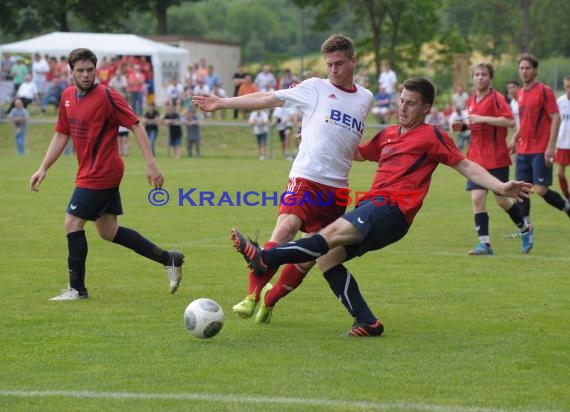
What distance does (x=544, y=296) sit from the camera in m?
9.59

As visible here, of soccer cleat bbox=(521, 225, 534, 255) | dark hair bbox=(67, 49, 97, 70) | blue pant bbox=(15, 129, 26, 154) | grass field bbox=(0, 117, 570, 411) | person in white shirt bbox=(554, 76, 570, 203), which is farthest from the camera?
blue pant bbox=(15, 129, 26, 154)

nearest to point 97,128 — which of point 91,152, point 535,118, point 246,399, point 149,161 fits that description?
point 91,152

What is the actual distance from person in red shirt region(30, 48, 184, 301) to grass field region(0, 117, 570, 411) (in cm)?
59

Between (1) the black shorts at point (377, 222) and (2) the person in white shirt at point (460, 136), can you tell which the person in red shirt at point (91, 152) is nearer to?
(1) the black shorts at point (377, 222)

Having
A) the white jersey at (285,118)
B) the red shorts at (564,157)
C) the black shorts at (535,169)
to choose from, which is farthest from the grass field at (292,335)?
the white jersey at (285,118)

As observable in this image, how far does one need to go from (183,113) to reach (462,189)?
44.3ft

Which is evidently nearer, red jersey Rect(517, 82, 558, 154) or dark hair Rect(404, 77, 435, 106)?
dark hair Rect(404, 77, 435, 106)

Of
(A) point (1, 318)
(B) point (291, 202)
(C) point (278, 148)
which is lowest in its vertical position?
(C) point (278, 148)

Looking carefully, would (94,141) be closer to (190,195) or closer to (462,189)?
(190,195)

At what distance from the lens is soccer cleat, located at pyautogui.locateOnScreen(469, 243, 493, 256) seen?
495 inches

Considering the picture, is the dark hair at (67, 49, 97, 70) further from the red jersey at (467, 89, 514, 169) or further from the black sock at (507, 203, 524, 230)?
the black sock at (507, 203, 524, 230)

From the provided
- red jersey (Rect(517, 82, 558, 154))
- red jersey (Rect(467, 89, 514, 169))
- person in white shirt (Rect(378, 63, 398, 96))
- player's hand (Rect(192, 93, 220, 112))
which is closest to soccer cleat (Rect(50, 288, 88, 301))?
player's hand (Rect(192, 93, 220, 112))

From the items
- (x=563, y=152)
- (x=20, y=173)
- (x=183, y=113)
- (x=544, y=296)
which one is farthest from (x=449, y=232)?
(x=183, y=113)

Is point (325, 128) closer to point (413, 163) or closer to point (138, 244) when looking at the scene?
point (413, 163)
